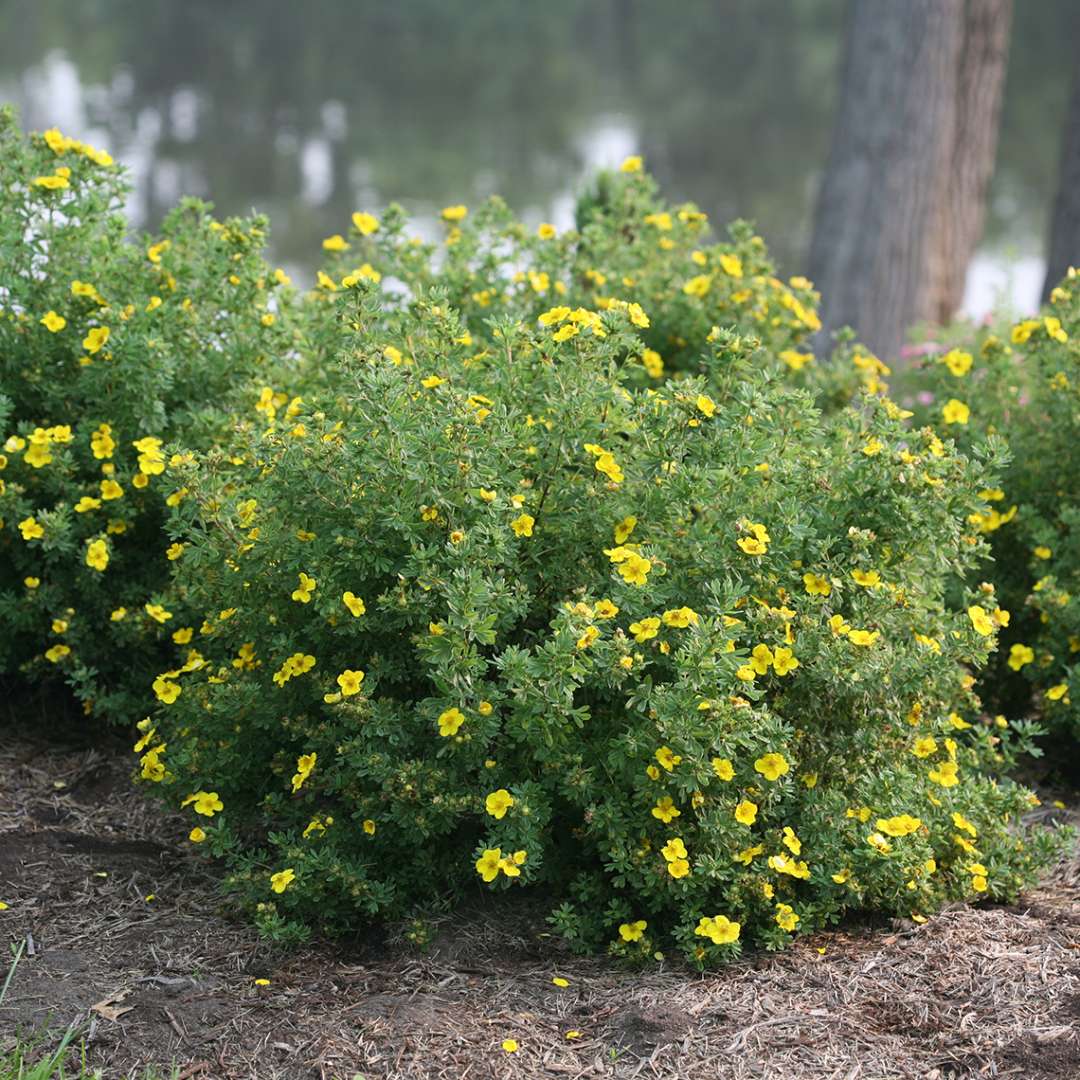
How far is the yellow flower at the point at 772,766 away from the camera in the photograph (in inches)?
115

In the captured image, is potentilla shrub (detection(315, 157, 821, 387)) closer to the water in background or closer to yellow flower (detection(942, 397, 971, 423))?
yellow flower (detection(942, 397, 971, 423))

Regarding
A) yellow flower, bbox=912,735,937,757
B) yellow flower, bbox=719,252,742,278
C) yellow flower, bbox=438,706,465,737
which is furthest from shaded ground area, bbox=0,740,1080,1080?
yellow flower, bbox=719,252,742,278

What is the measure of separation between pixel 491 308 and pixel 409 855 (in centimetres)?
204

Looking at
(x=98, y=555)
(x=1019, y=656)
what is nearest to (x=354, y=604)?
(x=98, y=555)

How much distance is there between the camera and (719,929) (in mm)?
2902

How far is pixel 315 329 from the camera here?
4242mm

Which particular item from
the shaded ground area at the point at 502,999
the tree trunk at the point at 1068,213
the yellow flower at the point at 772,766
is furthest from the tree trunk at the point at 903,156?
the yellow flower at the point at 772,766

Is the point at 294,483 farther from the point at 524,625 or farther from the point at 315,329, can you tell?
the point at 315,329

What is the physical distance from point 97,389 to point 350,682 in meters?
1.41

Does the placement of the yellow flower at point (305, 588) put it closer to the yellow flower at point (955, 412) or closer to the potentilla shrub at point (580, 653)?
the potentilla shrub at point (580, 653)

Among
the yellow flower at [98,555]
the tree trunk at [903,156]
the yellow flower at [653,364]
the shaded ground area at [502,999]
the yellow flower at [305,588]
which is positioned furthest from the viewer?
the tree trunk at [903,156]

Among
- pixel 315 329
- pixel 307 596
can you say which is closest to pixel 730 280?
pixel 315 329

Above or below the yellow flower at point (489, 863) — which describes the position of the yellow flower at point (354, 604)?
above

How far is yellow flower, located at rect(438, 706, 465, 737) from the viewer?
110 inches
